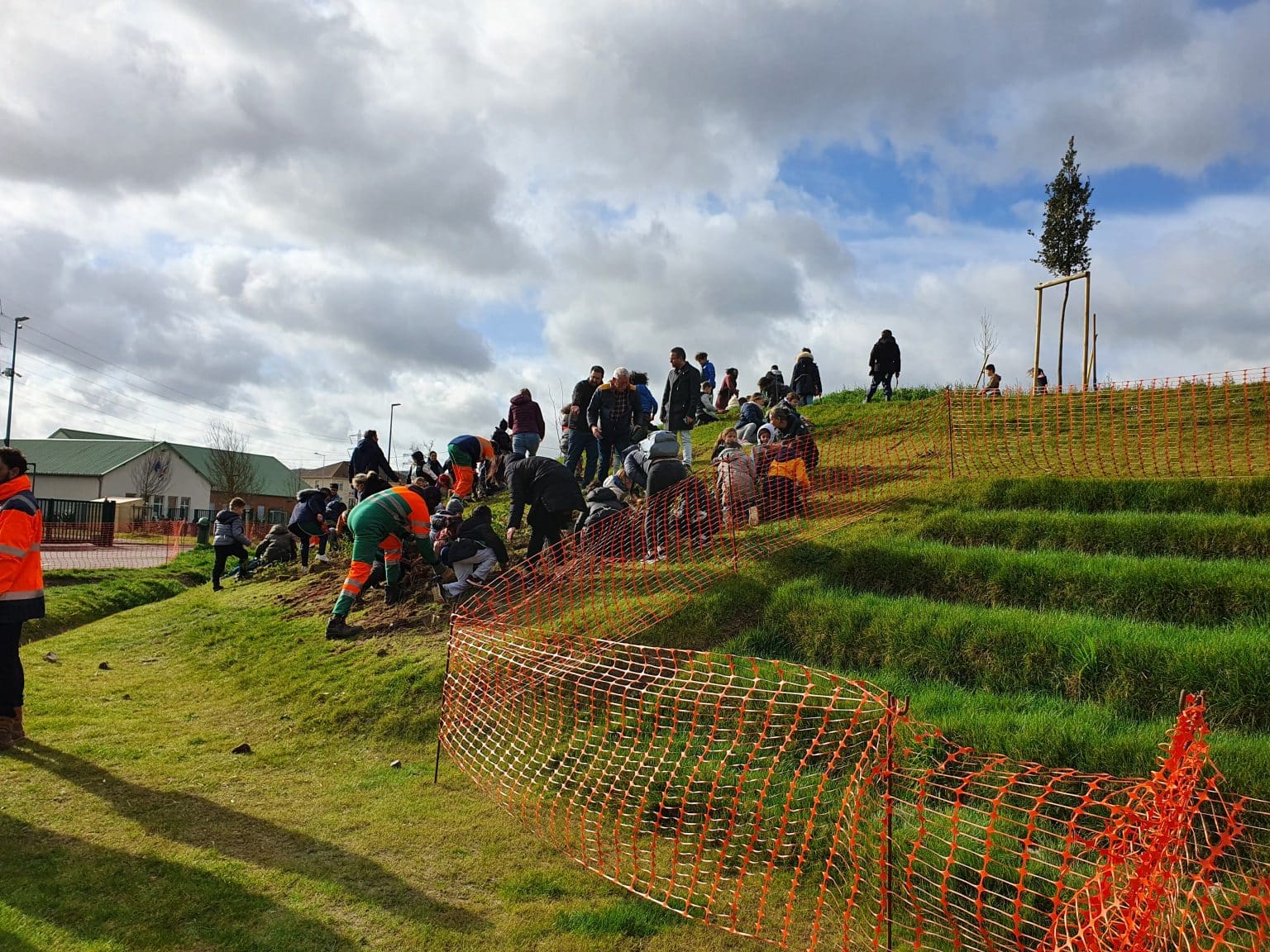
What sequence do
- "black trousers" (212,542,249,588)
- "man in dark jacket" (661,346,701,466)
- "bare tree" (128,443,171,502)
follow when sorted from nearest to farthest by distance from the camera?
"man in dark jacket" (661,346,701,466)
"black trousers" (212,542,249,588)
"bare tree" (128,443,171,502)

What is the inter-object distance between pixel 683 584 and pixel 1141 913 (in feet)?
16.8

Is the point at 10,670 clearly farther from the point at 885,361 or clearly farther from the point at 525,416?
the point at 885,361

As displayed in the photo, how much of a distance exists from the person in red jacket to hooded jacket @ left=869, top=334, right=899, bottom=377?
15.3 meters

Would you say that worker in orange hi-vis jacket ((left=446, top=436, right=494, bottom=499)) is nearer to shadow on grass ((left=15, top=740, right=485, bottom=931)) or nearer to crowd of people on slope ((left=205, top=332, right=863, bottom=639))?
crowd of people on slope ((left=205, top=332, right=863, bottom=639))

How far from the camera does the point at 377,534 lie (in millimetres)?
8305

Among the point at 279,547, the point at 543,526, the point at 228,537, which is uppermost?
the point at 543,526

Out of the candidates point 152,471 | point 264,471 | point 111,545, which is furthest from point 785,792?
point 264,471

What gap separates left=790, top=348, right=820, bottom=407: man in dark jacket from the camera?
17031mm

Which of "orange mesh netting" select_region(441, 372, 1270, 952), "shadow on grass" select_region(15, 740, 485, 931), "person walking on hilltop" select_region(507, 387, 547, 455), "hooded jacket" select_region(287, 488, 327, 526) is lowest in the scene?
"shadow on grass" select_region(15, 740, 485, 931)

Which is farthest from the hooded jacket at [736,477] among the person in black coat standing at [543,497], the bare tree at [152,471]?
the bare tree at [152,471]

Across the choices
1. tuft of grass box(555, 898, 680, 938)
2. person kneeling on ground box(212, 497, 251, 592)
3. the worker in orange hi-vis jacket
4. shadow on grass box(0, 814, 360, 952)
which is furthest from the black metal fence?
tuft of grass box(555, 898, 680, 938)

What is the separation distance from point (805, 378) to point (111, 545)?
25815 mm

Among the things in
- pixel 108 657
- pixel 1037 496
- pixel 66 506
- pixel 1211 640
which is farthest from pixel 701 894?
pixel 66 506

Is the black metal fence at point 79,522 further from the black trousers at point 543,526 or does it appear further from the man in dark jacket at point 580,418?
the black trousers at point 543,526
